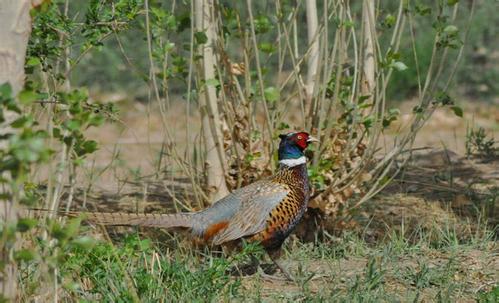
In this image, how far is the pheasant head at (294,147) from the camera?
6137mm

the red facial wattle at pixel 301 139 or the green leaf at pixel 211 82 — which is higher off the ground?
the green leaf at pixel 211 82

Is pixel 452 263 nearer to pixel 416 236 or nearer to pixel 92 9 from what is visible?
pixel 416 236

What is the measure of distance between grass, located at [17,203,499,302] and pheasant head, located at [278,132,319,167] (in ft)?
1.80

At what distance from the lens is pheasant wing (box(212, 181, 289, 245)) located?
6055 millimetres

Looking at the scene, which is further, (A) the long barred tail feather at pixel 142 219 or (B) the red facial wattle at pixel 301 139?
(B) the red facial wattle at pixel 301 139

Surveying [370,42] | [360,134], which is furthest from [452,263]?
[370,42]

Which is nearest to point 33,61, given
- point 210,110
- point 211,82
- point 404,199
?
point 211,82

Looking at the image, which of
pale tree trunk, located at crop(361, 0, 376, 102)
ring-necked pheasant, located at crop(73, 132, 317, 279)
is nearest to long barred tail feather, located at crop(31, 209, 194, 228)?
ring-necked pheasant, located at crop(73, 132, 317, 279)

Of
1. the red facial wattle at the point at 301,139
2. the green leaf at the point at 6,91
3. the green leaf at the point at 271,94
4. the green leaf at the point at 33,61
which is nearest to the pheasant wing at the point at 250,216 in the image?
the red facial wattle at the point at 301,139

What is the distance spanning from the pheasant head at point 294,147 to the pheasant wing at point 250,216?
0.60ft

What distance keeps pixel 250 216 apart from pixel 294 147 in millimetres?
466

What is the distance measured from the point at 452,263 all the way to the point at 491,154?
9.43 ft

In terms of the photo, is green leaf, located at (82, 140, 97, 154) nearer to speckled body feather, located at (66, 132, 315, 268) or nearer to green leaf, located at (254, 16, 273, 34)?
speckled body feather, located at (66, 132, 315, 268)

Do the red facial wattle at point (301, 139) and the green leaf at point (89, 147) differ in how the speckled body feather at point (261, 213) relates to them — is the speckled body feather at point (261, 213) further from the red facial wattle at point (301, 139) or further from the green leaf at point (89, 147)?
the green leaf at point (89, 147)
